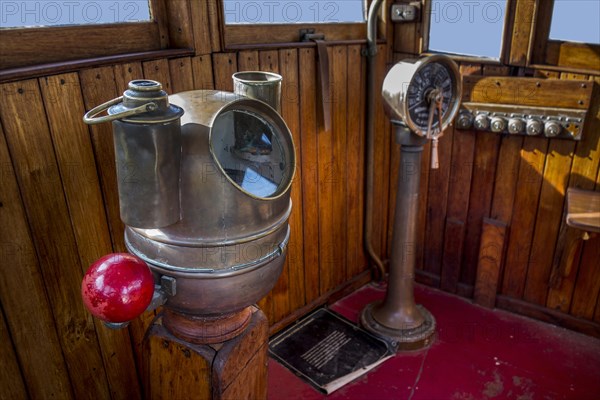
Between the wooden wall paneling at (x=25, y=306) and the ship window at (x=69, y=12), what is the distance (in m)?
0.40

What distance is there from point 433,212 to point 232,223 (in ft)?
6.82

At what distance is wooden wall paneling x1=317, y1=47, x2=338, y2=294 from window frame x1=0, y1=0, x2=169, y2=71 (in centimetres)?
93

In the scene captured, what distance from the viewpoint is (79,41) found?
1654 mm

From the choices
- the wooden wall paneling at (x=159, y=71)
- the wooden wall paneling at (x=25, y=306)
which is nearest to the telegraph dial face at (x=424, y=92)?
the wooden wall paneling at (x=159, y=71)

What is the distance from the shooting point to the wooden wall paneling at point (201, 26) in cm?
186

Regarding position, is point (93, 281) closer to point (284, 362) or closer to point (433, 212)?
point (284, 362)

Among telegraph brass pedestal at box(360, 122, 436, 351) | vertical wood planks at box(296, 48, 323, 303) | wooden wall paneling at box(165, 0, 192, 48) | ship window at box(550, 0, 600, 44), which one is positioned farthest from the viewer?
telegraph brass pedestal at box(360, 122, 436, 351)

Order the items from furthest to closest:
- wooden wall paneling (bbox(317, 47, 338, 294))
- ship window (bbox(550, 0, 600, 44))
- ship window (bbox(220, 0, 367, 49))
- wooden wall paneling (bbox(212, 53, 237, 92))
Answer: wooden wall paneling (bbox(317, 47, 338, 294)) < ship window (bbox(550, 0, 600, 44)) < ship window (bbox(220, 0, 367, 49)) < wooden wall paneling (bbox(212, 53, 237, 92))

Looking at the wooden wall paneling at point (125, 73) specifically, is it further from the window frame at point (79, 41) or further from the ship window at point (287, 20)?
the ship window at point (287, 20)

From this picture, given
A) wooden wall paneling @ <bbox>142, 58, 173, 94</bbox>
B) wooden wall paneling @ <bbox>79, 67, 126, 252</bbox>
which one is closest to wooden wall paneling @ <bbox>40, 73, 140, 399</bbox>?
wooden wall paneling @ <bbox>79, 67, 126, 252</bbox>

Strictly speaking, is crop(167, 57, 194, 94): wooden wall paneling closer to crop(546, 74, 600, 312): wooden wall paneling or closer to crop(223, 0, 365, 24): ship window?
crop(223, 0, 365, 24): ship window

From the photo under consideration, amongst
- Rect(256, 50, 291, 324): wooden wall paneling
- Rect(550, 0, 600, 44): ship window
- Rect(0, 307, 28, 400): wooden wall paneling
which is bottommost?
Rect(256, 50, 291, 324): wooden wall paneling

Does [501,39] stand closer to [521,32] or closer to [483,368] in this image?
[521,32]

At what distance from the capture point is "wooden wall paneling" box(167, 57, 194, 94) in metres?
1.85
